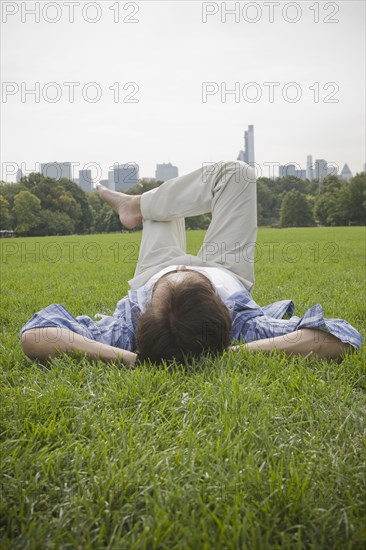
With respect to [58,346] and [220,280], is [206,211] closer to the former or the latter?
[220,280]

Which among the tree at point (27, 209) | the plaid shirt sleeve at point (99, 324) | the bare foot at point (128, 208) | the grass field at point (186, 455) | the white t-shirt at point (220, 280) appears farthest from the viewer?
the tree at point (27, 209)

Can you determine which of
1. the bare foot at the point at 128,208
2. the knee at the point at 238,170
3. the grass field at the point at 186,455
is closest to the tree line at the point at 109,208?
the bare foot at the point at 128,208

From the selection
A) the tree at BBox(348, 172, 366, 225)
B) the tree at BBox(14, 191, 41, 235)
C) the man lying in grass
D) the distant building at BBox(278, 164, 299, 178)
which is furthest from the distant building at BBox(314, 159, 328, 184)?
the tree at BBox(348, 172, 366, 225)

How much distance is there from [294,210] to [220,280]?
130 feet

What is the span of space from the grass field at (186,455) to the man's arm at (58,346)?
0.22 ft

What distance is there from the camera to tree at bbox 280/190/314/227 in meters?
40.0

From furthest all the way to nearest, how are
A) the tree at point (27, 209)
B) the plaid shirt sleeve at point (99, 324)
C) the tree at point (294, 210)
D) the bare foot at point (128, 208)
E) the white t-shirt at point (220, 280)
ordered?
the tree at point (294, 210), the tree at point (27, 209), the bare foot at point (128, 208), the white t-shirt at point (220, 280), the plaid shirt sleeve at point (99, 324)

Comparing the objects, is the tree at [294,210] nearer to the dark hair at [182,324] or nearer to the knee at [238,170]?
the knee at [238,170]

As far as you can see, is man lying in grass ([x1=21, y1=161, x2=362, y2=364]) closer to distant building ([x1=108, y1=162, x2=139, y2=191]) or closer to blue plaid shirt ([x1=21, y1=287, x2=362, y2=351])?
blue plaid shirt ([x1=21, y1=287, x2=362, y2=351])

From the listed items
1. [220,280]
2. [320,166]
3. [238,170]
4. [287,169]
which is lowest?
[220,280]

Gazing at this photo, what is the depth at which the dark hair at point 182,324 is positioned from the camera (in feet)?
6.54

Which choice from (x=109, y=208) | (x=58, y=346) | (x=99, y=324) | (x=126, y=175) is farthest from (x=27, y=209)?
(x=58, y=346)

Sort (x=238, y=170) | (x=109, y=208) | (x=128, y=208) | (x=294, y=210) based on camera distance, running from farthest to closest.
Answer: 1. (x=294, y=210)
2. (x=109, y=208)
3. (x=128, y=208)
4. (x=238, y=170)

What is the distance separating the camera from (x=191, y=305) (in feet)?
6.58
